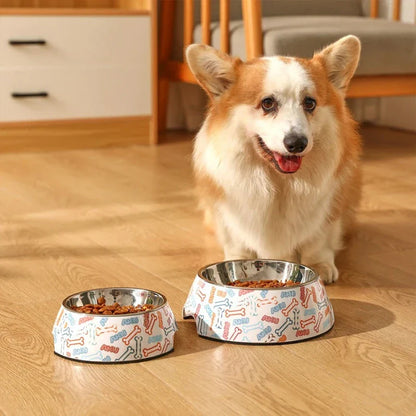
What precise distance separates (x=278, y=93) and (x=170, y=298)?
0.51 metres

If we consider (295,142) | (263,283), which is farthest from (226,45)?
(263,283)

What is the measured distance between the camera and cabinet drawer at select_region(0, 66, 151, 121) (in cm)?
354

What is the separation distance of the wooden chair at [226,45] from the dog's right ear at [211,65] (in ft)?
4.36

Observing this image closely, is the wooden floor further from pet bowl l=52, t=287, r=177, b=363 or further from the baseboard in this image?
the baseboard

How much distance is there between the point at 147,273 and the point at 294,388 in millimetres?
721

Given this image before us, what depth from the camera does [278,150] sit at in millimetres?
1685

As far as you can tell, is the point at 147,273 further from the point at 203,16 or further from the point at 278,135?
the point at 203,16

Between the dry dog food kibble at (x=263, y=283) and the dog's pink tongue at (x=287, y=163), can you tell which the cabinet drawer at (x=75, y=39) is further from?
the dry dog food kibble at (x=263, y=283)

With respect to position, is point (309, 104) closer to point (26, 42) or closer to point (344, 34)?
point (344, 34)

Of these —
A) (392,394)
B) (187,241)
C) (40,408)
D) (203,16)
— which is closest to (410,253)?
(187,241)

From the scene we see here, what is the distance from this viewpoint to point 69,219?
2.44 m

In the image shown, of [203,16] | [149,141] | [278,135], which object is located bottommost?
[149,141]

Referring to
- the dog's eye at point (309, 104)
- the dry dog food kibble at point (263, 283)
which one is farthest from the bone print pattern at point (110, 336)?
the dog's eye at point (309, 104)

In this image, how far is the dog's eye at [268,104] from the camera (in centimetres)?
171
